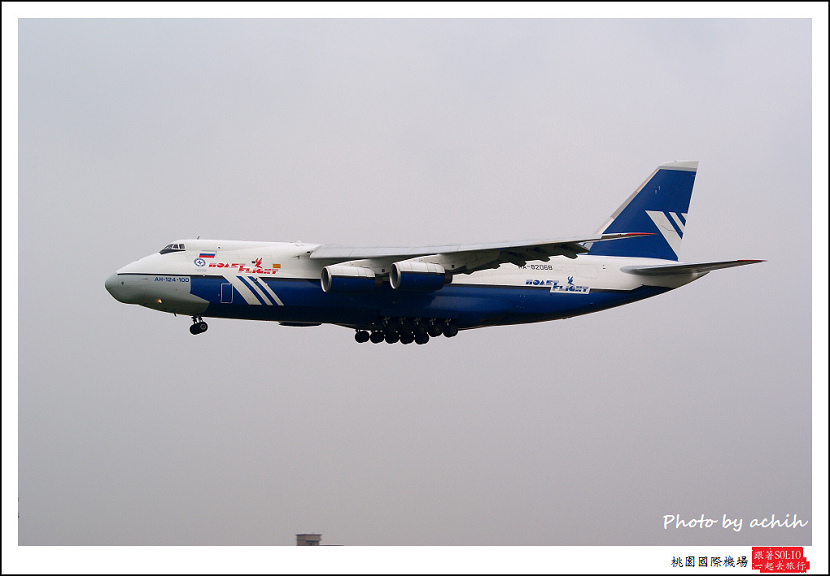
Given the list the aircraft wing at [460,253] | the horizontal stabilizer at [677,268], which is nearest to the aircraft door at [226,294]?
the aircraft wing at [460,253]

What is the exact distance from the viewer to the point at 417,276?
21.8 metres

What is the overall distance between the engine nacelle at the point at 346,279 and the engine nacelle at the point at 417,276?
483 mm

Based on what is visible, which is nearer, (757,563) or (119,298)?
(757,563)

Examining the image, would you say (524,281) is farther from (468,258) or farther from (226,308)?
(226,308)

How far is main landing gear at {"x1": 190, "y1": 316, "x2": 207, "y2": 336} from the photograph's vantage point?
2234cm

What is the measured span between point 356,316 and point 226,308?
2.69 meters

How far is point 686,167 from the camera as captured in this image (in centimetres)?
2653

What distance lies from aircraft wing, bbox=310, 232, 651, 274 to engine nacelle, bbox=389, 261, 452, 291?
8.5 inches

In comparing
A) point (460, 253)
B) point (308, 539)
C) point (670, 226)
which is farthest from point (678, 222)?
point (308, 539)

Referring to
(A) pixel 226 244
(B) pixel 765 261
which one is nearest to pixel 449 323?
(A) pixel 226 244

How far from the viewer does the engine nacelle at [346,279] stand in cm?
2167

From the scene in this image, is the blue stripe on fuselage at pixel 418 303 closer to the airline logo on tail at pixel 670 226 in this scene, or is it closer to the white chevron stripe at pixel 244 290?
the white chevron stripe at pixel 244 290

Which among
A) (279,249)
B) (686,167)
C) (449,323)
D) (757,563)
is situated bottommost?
(757,563)

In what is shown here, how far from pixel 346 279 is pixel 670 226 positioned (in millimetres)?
8719
